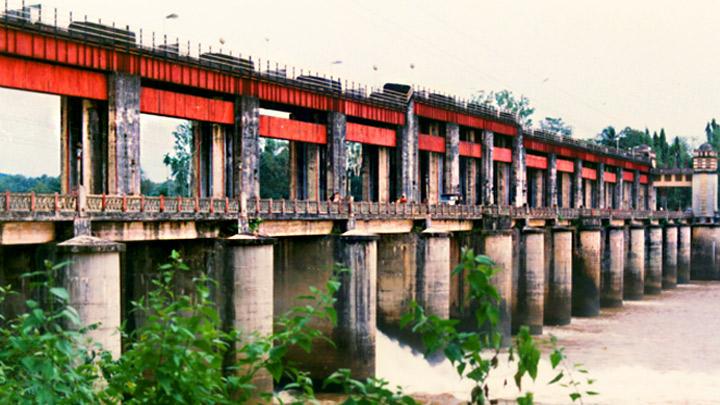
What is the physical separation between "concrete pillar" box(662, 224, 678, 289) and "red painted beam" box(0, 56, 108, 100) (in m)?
78.8

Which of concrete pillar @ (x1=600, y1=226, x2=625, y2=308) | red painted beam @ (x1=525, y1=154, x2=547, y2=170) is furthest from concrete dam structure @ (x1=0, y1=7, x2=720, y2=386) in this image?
red painted beam @ (x1=525, y1=154, x2=547, y2=170)

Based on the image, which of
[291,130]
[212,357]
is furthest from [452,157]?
[212,357]

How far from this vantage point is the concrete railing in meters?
30.2

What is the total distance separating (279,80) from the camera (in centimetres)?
5041

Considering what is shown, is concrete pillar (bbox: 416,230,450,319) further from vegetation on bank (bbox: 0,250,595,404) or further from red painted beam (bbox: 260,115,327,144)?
vegetation on bank (bbox: 0,250,595,404)

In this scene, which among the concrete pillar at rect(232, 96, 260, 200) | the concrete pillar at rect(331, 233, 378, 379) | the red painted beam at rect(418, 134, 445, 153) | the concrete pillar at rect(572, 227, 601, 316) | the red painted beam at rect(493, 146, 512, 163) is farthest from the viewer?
the red painted beam at rect(493, 146, 512, 163)

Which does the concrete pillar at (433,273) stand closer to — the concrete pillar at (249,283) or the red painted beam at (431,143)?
the red painted beam at (431,143)

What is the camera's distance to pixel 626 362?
57.9 m

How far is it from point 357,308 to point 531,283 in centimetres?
2461

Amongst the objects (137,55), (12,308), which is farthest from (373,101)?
(12,308)

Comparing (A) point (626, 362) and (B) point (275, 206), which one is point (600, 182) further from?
(B) point (275, 206)

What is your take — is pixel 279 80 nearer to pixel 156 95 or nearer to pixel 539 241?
pixel 156 95

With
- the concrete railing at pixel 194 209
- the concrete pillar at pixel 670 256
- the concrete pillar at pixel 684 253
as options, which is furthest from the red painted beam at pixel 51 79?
the concrete pillar at pixel 684 253

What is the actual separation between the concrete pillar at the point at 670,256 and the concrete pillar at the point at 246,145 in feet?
221
